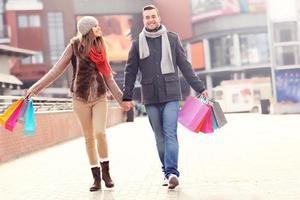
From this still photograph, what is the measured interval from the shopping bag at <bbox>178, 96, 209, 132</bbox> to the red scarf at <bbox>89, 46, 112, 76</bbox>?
3.24ft

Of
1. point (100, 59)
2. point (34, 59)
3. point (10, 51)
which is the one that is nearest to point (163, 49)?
point (100, 59)

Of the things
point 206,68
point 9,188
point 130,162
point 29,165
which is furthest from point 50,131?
point 206,68

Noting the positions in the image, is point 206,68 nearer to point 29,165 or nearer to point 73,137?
point 73,137

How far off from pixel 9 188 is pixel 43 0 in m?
64.6

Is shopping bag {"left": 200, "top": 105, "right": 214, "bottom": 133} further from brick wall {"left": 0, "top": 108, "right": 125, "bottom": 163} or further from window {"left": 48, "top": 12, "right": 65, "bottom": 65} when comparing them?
window {"left": 48, "top": 12, "right": 65, "bottom": 65}

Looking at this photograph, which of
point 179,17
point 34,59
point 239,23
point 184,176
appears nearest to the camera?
point 184,176

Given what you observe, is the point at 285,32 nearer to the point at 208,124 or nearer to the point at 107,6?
the point at 208,124

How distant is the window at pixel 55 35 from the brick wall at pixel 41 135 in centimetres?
4857

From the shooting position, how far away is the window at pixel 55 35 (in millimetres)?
69062

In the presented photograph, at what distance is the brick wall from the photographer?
11555mm

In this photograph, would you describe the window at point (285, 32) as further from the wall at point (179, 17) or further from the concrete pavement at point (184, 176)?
the wall at point (179, 17)

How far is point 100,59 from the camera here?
6.02 meters

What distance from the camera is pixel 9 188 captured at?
7133mm

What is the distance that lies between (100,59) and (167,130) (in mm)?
1020
